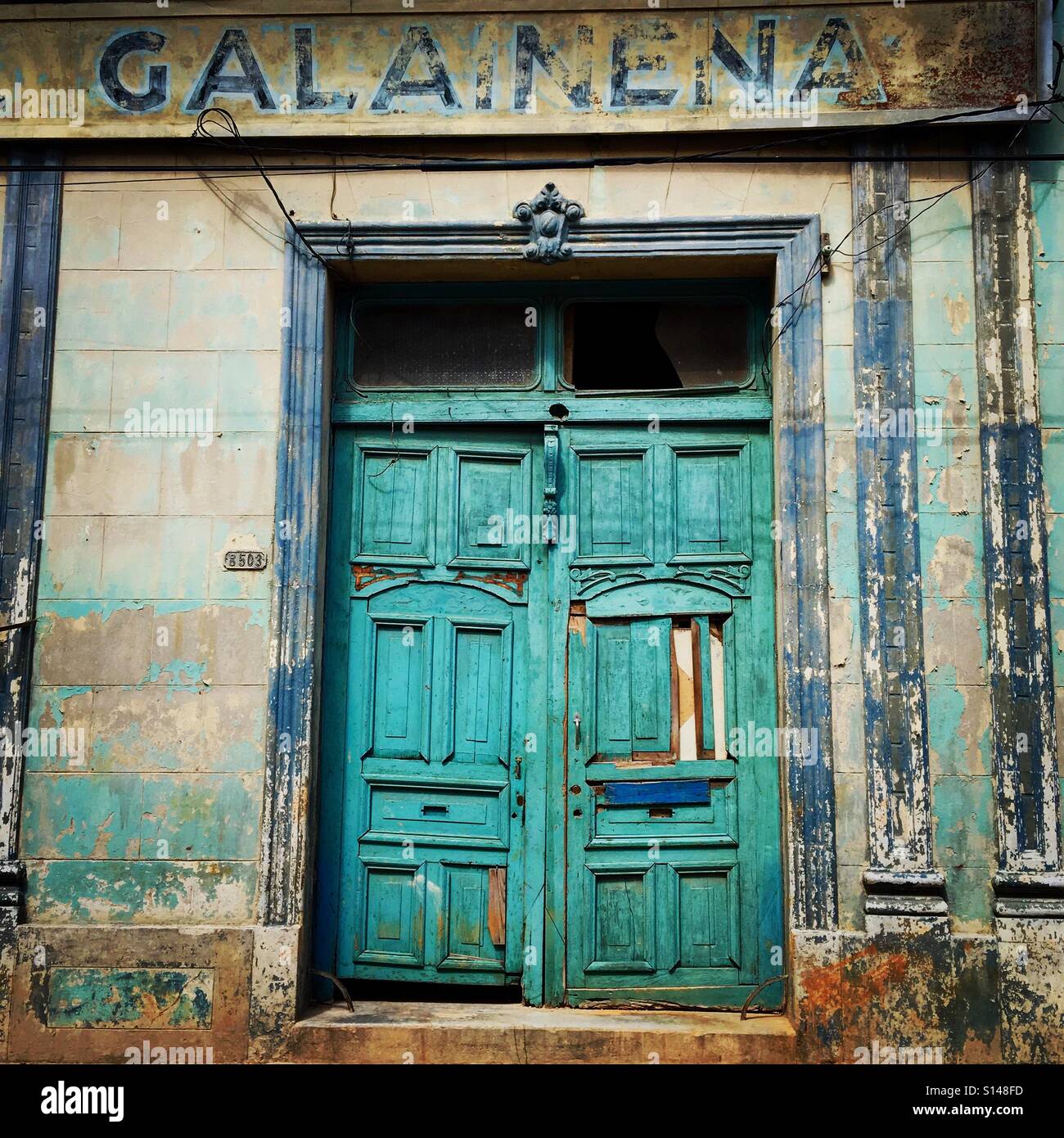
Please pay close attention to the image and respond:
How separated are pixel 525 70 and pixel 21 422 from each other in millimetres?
3168

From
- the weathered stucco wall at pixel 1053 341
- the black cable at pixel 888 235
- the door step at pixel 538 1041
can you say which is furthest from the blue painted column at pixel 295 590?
the weathered stucco wall at pixel 1053 341

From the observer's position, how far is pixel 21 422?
17.6 ft

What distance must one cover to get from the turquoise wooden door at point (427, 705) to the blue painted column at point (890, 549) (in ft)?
5.50

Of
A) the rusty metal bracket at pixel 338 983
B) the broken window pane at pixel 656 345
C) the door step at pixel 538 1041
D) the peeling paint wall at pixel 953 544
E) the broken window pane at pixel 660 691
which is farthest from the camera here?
the broken window pane at pixel 656 345

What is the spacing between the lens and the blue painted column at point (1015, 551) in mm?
4961

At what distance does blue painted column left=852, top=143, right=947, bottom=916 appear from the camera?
4.98 m

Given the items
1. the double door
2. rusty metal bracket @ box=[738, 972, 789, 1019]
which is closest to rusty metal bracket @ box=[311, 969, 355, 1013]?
the double door

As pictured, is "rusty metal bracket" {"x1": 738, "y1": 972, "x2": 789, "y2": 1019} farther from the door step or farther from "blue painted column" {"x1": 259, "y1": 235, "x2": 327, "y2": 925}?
"blue painted column" {"x1": 259, "y1": 235, "x2": 327, "y2": 925}

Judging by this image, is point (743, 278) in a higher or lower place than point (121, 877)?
higher

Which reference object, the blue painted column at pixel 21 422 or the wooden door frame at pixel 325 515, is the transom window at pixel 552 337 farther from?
the blue painted column at pixel 21 422

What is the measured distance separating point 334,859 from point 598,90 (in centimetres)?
418

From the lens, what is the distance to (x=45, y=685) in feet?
17.3

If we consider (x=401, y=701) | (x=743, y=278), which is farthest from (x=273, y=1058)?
(x=743, y=278)

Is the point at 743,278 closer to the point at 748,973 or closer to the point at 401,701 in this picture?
the point at 401,701
